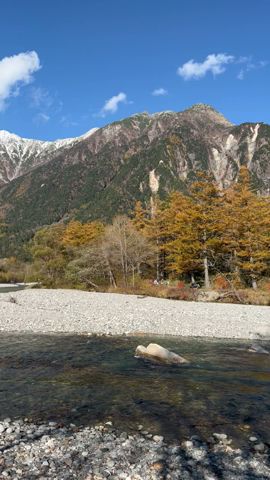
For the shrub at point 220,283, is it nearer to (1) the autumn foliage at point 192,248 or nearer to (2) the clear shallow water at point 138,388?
(1) the autumn foliage at point 192,248

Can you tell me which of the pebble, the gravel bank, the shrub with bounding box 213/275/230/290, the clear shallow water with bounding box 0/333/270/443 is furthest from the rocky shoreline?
the shrub with bounding box 213/275/230/290

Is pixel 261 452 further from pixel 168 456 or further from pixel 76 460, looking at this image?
pixel 76 460

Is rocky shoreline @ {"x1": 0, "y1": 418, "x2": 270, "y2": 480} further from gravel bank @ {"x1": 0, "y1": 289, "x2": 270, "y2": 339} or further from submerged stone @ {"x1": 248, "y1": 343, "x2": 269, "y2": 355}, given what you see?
gravel bank @ {"x1": 0, "y1": 289, "x2": 270, "y2": 339}

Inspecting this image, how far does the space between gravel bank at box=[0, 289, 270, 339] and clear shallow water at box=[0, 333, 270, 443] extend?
3.73m

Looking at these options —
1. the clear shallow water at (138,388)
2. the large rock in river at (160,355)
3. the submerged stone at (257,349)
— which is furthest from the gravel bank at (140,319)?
the large rock in river at (160,355)

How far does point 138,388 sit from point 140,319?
42.8 feet

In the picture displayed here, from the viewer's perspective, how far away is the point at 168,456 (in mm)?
7473

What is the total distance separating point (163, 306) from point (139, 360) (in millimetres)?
16502

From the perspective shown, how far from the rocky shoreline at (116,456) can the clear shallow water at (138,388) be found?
1.73 ft

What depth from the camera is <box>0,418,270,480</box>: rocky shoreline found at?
269 inches

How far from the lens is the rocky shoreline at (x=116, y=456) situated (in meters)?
6.82

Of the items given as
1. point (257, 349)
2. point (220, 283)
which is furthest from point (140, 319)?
point (220, 283)

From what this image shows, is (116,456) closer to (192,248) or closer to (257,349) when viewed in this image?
(257,349)

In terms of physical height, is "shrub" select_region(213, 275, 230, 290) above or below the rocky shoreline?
above
